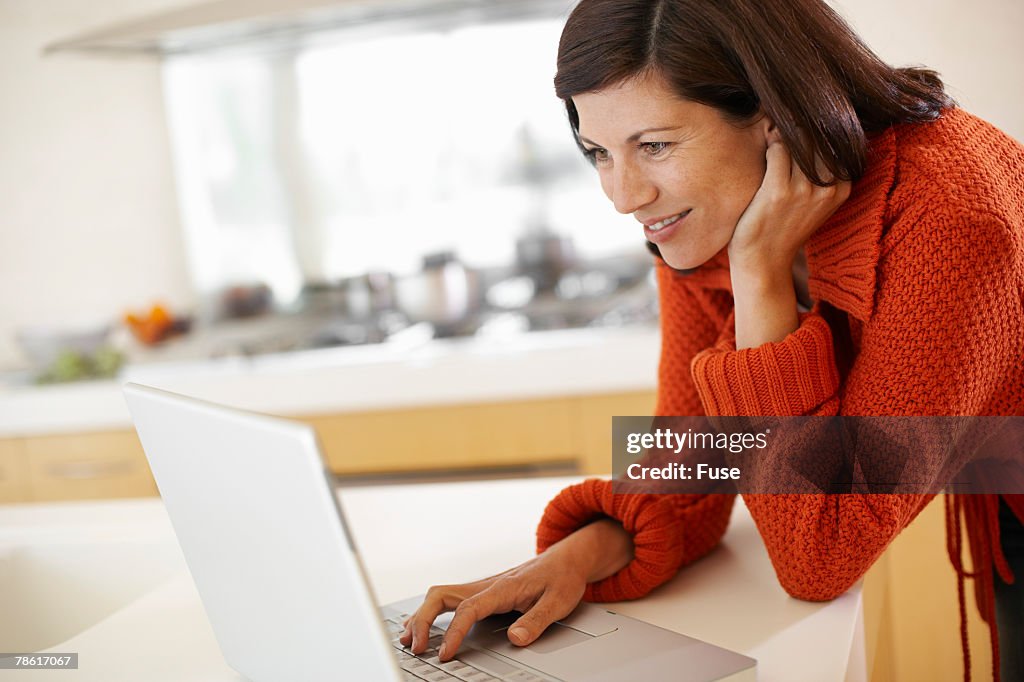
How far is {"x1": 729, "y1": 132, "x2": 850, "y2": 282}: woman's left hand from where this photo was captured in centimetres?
98

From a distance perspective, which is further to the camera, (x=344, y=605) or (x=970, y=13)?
(x=970, y=13)

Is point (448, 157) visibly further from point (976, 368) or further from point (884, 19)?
point (976, 368)

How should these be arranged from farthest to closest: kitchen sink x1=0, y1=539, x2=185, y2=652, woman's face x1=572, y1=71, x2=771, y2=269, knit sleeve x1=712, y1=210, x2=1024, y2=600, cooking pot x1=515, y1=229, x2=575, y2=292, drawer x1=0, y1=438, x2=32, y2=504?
1. cooking pot x1=515, y1=229, x2=575, y2=292
2. drawer x1=0, y1=438, x2=32, y2=504
3. kitchen sink x1=0, y1=539, x2=185, y2=652
4. woman's face x1=572, y1=71, x2=771, y2=269
5. knit sleeve x1=712, y1=210, x2=1024, y2=600

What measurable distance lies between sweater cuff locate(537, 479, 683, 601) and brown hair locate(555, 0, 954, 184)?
37cm

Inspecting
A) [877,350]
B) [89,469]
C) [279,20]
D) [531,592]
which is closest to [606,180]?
[877,350]

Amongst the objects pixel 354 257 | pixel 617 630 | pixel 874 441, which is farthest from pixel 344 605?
pixel 354 257

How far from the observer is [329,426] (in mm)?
2504

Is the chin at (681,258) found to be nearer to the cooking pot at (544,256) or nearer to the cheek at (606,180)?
the cheek at (606,180)

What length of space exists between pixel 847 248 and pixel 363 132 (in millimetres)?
2162

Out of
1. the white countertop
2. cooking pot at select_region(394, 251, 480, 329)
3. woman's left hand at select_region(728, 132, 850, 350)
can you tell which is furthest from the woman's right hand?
cooking pot at select_region(394, 251, 480, 329)

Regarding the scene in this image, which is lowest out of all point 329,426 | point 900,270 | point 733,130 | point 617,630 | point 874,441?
point 329,426

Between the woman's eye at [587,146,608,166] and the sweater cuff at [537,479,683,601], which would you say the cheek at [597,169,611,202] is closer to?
the woman's eye at [587,146,608,166]

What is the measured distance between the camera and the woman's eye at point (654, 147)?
99 centimetres

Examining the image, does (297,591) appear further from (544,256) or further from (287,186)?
(287,186)
